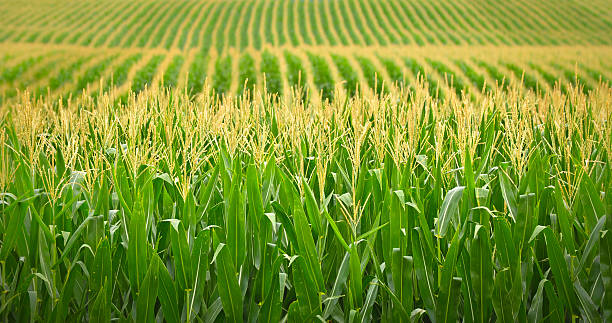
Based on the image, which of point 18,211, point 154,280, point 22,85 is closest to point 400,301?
point 154,280

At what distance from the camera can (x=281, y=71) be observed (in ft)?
54.1

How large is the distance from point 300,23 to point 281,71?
17.7m

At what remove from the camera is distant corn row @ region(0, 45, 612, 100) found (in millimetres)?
14555

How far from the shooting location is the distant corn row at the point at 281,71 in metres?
14.6

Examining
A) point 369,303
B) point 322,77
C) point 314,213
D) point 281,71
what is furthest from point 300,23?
point 369,303

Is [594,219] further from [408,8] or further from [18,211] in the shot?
[408,8]

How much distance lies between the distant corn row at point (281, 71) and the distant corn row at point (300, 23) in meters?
6.61

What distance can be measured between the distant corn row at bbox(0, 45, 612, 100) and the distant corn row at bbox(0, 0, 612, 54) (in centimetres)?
661

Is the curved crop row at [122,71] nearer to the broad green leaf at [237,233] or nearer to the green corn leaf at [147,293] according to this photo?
the broad green leaf at [237,233]

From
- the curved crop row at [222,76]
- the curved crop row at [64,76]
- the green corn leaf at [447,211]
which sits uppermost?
the green corn leaf at [447,211]

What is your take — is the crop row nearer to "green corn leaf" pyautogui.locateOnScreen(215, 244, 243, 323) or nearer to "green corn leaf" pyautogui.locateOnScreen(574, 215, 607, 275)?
"green corn leaf" pyautogui.locateOnScreen(574, 215, 607, 275)

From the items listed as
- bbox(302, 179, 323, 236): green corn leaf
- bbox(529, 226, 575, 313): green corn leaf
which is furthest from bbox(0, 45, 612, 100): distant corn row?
bbox(529, 226, 575, 313): green corn leaf

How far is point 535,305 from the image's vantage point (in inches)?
88.4

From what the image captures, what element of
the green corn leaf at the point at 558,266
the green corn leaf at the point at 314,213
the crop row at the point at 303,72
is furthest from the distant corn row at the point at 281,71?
the green corn leaf at the point at 558,266
